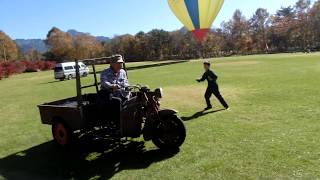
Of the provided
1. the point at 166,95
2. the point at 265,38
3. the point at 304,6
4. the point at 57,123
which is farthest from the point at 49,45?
the point at 57,123

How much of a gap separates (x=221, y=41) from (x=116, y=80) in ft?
354

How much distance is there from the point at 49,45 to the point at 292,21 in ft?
229

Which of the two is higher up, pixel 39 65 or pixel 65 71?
pixel 65 71

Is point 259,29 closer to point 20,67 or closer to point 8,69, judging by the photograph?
point 20,67

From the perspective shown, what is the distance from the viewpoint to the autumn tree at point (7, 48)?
115 meters

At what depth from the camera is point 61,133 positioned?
11727mm

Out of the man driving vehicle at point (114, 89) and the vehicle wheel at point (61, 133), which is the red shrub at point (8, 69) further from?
the man driving vehicle at point (114, 89)

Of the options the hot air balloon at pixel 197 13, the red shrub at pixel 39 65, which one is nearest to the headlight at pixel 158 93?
the hot air balloon at pixel 197 13

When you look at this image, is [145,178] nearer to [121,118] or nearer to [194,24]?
[121,118]

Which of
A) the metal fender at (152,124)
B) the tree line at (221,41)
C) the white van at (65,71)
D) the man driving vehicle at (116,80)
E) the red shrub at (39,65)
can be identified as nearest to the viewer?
the metal fender at (152,124)

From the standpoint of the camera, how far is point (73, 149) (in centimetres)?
1136

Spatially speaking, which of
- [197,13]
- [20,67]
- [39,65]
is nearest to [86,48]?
[39,65]

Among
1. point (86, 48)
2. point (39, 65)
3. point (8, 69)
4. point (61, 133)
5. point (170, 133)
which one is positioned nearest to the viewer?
point (170, 133)

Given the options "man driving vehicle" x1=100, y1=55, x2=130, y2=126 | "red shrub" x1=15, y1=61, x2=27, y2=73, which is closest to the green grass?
"man driving vehicle" x1=100, y1=55, x2=130, y2=126
